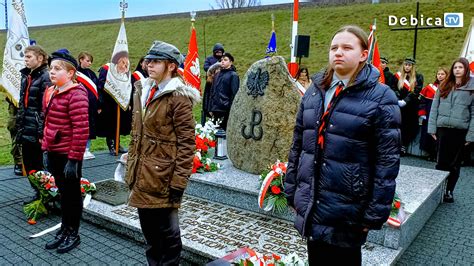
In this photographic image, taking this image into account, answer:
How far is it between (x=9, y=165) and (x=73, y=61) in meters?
4.96

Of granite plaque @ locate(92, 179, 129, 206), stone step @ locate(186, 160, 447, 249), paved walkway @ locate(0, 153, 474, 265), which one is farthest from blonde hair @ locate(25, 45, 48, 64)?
stone step @ locate(186, 160, 447, 249)

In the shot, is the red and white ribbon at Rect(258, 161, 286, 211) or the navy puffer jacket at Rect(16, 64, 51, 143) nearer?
the red and white ribbon at Rect(258, 161, 286, 211)

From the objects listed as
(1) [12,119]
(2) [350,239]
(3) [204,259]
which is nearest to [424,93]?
(3) [204,259]

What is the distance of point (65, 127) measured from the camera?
3.91 m

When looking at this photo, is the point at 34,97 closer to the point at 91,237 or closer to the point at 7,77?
the point at 91,237

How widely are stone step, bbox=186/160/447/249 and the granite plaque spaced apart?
0.91 metres

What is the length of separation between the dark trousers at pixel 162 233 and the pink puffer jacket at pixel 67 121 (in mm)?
1121

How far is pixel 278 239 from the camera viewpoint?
4.11 meters

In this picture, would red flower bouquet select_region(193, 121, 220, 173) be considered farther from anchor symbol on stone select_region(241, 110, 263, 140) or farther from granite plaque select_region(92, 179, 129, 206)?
granite plaque select_region(92, 179, 129, 206)

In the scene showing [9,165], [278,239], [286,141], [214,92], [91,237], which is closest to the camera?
[278,239]

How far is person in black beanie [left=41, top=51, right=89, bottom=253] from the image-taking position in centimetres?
381

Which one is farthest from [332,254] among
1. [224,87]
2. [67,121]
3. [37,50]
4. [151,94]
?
[224,87]

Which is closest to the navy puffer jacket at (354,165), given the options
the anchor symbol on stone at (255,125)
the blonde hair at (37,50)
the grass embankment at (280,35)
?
the anchor symbol on stone at (255,125)

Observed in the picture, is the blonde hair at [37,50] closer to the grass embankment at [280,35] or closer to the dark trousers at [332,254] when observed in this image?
the dark trousers at [332,254]
